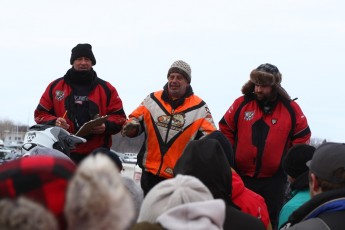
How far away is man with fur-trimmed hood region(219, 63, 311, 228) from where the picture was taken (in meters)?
6.42

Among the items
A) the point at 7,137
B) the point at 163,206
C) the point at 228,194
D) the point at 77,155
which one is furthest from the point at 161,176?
the point at 7,137

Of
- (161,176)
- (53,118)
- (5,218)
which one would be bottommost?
(161,176)

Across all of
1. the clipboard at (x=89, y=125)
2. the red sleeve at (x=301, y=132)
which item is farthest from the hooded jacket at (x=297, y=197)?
the clipboard at (x=89, y=125)

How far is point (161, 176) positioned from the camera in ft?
20.9

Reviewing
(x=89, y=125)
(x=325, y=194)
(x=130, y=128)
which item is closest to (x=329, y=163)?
(x=325, y=194)

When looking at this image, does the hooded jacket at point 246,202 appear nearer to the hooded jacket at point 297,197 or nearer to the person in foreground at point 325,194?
the person in foreground at point 325,194

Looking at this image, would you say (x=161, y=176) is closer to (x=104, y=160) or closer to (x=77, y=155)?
(x=77, y=155)

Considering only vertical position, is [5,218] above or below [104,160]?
below

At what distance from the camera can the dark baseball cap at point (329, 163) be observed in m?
3.64

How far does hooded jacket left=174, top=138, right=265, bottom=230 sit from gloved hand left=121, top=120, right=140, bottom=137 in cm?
279

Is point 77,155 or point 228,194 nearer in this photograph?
point 228,194

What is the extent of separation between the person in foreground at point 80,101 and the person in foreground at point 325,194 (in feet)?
10.2

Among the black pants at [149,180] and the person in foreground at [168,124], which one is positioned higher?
the person in foreground at [168,124]

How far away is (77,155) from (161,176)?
918 millimetres
